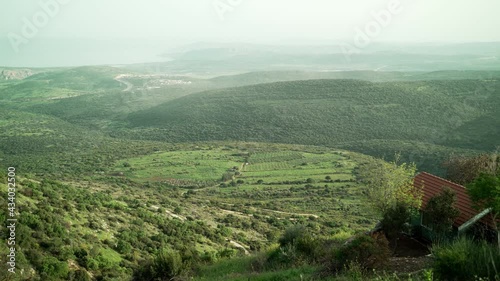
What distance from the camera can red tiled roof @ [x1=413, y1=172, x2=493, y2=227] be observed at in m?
15.9

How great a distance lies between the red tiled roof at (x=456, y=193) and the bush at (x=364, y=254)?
4.77 m

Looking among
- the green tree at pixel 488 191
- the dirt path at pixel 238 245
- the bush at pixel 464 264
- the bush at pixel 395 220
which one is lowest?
the dirt path at pixel 238 245

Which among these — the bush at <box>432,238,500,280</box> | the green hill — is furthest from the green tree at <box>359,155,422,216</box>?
the green hill

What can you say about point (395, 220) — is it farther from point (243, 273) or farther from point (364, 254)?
point (243, 273)

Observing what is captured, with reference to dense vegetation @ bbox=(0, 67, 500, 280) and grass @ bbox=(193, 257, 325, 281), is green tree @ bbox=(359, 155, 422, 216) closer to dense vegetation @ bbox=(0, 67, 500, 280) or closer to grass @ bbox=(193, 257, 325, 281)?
dense vegetation @ bbox=(0, 67, 500, 280)

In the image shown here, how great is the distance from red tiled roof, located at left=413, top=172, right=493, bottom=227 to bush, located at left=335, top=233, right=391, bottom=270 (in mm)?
4766

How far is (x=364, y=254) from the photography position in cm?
1095

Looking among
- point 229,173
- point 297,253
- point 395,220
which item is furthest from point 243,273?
point 229,173

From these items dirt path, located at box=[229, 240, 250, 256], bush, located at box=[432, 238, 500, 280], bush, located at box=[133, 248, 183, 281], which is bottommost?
dirt path, located at box=[229, 240, 250, 256]

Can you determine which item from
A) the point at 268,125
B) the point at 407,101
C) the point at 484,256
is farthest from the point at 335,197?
the point at 407,101

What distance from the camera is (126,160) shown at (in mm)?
69000

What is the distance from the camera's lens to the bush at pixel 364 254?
10.9 m

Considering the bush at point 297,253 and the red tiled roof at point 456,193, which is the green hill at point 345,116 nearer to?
the red tiled roof at point 456,193

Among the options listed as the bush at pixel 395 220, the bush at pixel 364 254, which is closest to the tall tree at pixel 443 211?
the bush at pixel 395 220
